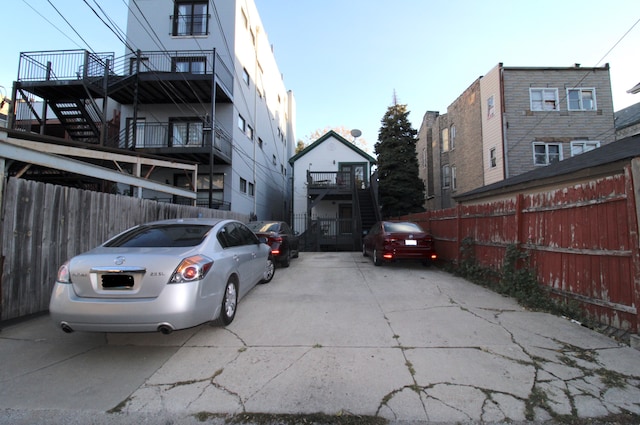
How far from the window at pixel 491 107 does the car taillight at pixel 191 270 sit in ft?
61.5

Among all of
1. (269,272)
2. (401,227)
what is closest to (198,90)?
(269,272)

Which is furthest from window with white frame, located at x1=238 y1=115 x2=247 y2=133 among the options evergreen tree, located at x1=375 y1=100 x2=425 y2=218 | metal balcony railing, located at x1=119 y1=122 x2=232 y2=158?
evergreen tree, located at x1=375 y1=100 x2=425 y2=218

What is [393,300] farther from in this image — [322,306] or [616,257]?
[616,257]

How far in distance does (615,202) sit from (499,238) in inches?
109

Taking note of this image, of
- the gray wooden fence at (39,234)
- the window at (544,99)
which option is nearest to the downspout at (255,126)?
the gray wooden fence at (39,234)

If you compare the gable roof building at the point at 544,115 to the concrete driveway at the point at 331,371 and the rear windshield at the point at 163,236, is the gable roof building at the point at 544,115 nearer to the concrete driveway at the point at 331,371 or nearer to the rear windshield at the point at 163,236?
the concrete driveway at the point at 331,371

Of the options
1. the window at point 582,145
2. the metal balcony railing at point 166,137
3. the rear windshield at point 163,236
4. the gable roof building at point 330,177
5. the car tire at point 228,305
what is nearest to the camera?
the rear windshield at point 163,236

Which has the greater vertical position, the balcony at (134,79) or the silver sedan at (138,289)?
the balcony at (134,79)

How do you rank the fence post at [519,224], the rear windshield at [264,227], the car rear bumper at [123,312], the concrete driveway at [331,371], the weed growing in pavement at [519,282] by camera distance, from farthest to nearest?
1. the rear windshield at [264,227]
2. the fence post at [519,224]
3. the weed growing in pavement at [519,282]
4. the car rear bumper at [123,312]
5. the concrete driveway at [331,371]

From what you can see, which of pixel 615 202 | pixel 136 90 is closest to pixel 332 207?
pixel 136 90

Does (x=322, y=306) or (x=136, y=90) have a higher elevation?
(x=136, y=90)

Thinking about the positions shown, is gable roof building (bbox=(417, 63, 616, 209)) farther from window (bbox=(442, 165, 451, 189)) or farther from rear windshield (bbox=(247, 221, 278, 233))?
rear windshield (bbox=(247, 221, 278, 233))

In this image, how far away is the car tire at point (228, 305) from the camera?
13.6ft

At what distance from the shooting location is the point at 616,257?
402 centimetres
